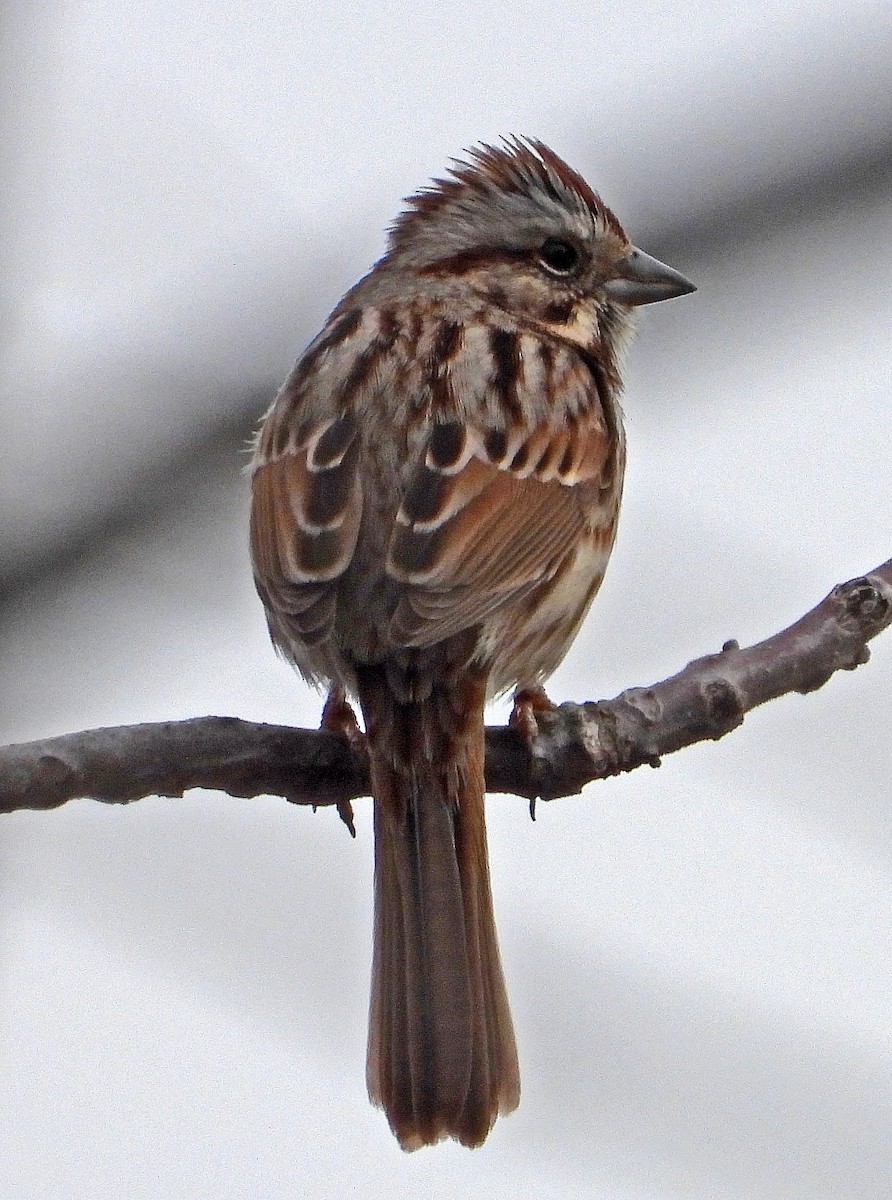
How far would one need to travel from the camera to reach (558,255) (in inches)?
191

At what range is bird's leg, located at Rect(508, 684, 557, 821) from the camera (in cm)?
342

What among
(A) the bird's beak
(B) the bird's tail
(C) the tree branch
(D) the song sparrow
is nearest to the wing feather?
(D) the song sparrow

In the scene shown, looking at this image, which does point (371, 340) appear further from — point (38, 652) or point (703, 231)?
point (38, 652)

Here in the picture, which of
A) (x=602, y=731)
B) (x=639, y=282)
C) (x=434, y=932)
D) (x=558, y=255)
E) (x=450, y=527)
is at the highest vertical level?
(x=558, y=255)

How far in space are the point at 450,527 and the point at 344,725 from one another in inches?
19.5

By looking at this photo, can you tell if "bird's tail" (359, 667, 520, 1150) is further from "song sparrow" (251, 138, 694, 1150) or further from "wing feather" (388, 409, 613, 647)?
"wing feather" (388, 409, 613, 647)

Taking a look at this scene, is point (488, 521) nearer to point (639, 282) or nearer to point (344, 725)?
point (344, 725)

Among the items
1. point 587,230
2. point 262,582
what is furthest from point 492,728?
point 587,230

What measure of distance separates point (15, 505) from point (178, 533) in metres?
0.30

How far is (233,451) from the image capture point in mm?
2965

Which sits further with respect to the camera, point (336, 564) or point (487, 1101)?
point (336, 564)

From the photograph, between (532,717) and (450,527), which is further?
(450,527)

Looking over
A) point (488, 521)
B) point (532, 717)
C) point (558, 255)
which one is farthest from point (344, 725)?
point (558, 255)

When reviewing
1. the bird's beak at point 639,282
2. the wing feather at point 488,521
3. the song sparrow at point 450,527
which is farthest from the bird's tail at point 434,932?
the bird's beak at point 639,282
